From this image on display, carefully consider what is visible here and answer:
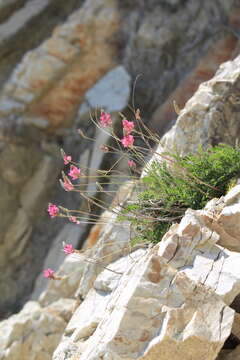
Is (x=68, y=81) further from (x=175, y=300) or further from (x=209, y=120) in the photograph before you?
(x=175, y=300)

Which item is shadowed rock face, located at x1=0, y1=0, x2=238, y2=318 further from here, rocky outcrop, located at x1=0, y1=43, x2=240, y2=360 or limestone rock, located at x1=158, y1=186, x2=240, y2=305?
limestone rock, located at x1=158, y1=186, x2=240, y2=305

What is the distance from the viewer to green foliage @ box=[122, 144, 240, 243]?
3641 millimetres

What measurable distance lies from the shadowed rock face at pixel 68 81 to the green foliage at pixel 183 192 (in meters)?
4.79

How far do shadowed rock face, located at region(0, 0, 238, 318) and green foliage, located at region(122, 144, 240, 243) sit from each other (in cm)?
479

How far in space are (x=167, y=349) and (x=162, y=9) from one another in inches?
301

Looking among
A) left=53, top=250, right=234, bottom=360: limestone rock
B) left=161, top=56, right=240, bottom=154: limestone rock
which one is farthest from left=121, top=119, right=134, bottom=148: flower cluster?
left=161, top=56, right=240, bottom=154: limestone rock

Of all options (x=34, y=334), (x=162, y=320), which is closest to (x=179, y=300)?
(x=162, y=320)

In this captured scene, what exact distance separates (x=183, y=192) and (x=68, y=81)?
19.0 feet

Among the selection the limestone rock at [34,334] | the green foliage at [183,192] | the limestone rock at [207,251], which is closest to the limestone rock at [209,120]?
the green foliage at [183,192]

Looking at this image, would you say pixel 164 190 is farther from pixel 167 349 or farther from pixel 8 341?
pixel 8 341

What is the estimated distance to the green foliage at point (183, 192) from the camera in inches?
143

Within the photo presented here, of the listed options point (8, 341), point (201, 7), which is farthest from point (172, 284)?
point (201, 7)

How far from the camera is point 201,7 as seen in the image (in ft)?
29.8

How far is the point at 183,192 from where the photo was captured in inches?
144
